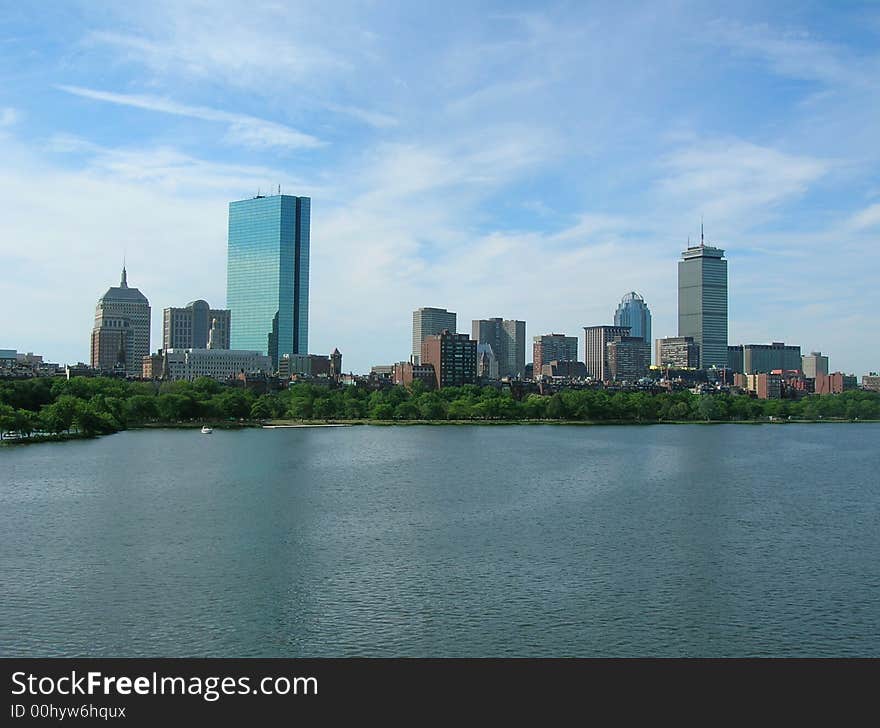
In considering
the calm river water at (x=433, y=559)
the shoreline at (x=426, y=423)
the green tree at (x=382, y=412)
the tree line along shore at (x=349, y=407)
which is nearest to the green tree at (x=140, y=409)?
the tree line along shore at (x=349, y=407)

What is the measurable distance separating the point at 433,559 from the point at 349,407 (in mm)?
105357

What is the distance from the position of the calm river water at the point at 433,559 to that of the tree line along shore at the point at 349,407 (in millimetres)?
45560

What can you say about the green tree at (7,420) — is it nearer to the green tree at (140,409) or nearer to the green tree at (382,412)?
the green tree at (140,409)

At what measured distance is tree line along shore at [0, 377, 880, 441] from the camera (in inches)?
4257

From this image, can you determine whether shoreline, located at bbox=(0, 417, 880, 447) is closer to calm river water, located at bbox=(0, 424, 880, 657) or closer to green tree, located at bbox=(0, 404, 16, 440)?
green tree, located at bbox=(0, 404, 16, 440)

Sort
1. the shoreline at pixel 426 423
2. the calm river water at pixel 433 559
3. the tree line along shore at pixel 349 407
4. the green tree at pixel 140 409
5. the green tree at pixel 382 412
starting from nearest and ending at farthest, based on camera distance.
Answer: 1. the calm river water at pixel 433 559
2. the tree line along shore at pixel 349 407
3. the green tree at pixel 140 409
4. the shoreline at pixel 426 423
5. the green tree at pixel 382 412

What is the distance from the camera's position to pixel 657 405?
5901 inches

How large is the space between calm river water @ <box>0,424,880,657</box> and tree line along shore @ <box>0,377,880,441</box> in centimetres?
4556

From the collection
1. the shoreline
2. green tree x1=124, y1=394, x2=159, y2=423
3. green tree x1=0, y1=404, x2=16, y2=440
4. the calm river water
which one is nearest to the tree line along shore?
green tree x1=124, y1=394, x2=159, y2=423

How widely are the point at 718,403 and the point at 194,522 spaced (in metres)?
127

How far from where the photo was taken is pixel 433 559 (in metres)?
34.2

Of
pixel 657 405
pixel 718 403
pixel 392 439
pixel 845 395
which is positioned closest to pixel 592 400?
pixel 657 405

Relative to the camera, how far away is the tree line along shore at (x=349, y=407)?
108m
